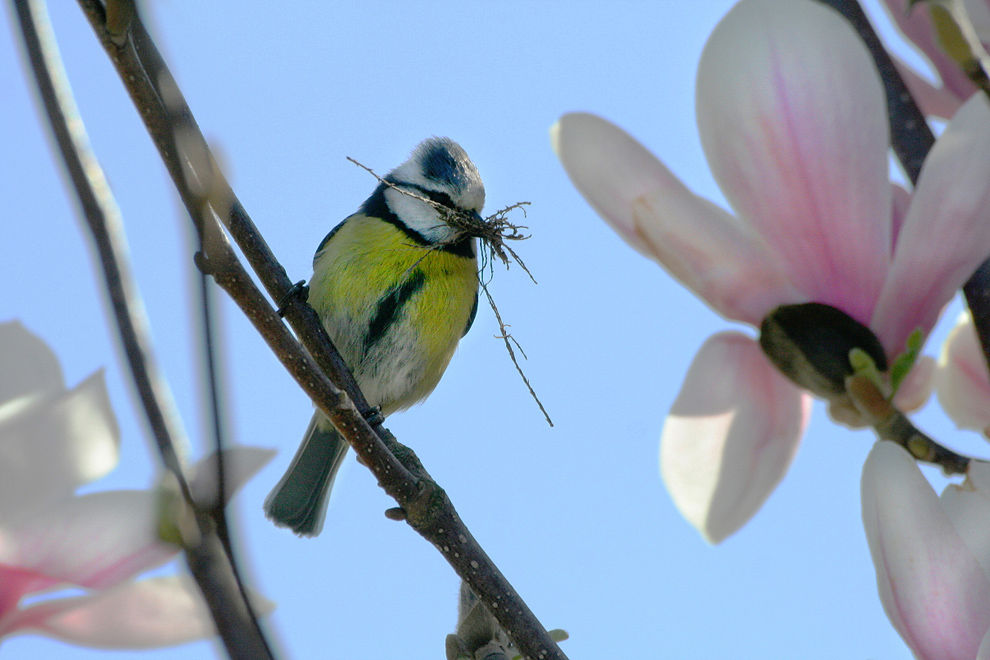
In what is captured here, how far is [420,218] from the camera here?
56.6 inches

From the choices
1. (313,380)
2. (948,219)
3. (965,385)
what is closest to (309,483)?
(313,380)

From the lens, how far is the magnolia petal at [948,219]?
262mm

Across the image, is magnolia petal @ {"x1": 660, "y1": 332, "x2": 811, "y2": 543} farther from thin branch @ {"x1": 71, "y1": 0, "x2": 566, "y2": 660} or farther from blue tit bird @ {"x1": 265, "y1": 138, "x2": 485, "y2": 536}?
blue tit bird @ {"x1": 265, "y1": 138, "x2": 485, "y2": 536}

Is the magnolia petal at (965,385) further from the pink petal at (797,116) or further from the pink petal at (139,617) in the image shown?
the pink petal at (139,617)

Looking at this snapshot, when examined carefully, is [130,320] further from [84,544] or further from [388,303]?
[388,303]

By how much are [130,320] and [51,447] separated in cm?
6

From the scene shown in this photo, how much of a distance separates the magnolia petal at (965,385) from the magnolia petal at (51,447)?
1.09 ft

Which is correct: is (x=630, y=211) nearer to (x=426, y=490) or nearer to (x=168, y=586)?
(x=168, y=586)

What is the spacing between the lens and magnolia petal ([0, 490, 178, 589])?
236 millimetres

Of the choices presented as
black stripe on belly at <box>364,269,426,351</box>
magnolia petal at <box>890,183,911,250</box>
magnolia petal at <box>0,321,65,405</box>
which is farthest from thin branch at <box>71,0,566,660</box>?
black stripe on belly at <box>364,269,426,351</box>

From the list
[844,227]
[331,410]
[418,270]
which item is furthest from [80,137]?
[418,270]

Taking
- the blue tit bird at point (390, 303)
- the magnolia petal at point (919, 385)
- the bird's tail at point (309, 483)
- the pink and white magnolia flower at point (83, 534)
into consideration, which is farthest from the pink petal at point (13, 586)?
the bird's tail at point (309, 483)

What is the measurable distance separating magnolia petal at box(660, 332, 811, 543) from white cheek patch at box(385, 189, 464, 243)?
Answer: 1.05 m

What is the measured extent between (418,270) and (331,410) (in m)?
0.79
